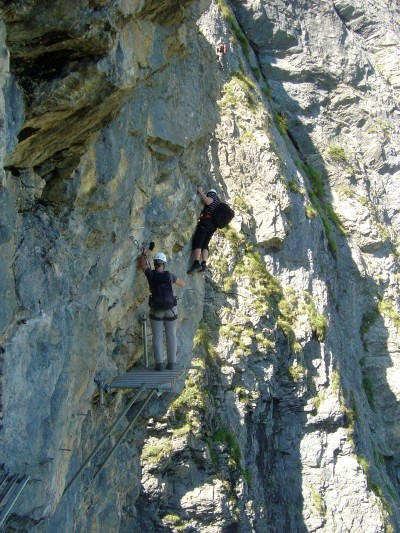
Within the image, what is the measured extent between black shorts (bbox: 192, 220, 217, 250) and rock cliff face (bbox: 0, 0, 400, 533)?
0.28 metres

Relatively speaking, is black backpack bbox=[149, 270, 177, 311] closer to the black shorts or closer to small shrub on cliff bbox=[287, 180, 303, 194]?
the black shorts

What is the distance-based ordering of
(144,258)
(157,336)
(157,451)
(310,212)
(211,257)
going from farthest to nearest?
1. (310,212)
2. (211,257)
3. (157,451)
4. (157,336)
5. (144,258)

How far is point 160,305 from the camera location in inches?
433

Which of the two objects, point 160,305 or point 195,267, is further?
point 195,267

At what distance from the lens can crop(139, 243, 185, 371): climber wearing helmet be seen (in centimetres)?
1093

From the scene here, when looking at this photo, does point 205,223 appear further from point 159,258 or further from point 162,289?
point 162,289

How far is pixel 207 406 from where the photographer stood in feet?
53.7

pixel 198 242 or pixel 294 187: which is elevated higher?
pixel 294 187

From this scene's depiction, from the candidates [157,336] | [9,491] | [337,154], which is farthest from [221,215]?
[337,154]

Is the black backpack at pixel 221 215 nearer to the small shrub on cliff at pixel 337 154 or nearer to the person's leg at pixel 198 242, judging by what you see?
the person's leg at pixel 198 242

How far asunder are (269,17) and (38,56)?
21.8 meters

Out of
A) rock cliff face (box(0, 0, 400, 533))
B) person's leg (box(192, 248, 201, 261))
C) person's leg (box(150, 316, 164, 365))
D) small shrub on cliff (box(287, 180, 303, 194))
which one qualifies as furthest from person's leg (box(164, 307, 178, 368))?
small shrub on cliff (box(287, 180, 303, 194))

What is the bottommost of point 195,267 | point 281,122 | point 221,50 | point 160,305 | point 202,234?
point 160,305

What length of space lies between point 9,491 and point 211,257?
467 inches
